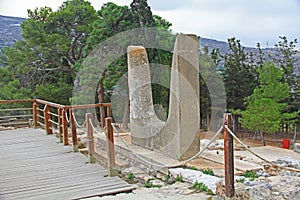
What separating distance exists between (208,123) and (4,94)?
27.9 feet

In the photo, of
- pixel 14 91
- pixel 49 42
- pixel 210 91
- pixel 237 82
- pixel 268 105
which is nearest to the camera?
pixel 268 105

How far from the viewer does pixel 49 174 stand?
4.64 meters

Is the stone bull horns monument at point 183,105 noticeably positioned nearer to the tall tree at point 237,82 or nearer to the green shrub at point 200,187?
the green shrub at point 200,187

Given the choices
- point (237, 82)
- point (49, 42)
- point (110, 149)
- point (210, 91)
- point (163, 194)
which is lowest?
point (163, 194)

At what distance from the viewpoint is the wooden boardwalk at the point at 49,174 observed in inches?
157

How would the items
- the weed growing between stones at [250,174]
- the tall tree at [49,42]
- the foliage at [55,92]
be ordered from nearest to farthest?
1. the weed growing between stones at [250,174]
2. the foliage at [55,92]
3. the tall tree at [49,42]

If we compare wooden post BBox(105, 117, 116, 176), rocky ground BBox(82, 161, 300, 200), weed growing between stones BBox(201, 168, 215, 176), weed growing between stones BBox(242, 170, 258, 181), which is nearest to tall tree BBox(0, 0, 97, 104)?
wooden post BBox(105, 117, 116, 176)

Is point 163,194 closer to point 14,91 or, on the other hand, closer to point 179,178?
point 179,178

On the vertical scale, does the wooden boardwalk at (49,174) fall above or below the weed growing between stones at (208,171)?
below

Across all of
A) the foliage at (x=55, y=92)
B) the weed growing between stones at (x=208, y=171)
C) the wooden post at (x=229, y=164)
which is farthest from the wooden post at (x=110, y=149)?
the foliage at (x=55, y=92)

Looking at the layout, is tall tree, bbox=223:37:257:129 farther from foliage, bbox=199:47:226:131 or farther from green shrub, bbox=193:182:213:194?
green shrub, bbox=193:182:213:194

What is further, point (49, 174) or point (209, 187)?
point (49, 174)

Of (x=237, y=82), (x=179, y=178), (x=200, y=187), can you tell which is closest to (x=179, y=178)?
(x=179, y=178)

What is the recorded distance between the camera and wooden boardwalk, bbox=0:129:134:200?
399cm
